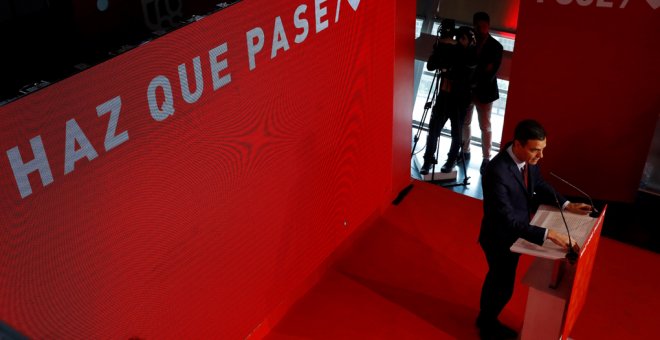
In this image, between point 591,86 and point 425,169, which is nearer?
point 591,86

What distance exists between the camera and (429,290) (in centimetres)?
444

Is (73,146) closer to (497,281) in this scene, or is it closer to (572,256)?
(572,256)

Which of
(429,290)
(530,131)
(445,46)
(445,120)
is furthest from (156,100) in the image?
(445,120)

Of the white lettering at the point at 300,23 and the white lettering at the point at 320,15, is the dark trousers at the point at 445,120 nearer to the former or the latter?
the white lettering at the point at 320,15

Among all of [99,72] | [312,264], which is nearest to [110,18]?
[99,72]

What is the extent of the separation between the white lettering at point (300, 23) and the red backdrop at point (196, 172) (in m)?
0.01

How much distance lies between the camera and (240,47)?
3158 mm

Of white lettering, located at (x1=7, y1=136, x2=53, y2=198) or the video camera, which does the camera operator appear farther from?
white lettering, located at (x1=7, y1=136, x2=53, y2=198)

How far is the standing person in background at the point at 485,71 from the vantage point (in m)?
5.36

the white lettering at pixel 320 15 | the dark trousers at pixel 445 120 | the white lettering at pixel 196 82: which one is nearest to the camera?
the white lettering at pixel 196 82

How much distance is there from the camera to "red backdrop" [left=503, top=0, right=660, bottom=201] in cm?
472

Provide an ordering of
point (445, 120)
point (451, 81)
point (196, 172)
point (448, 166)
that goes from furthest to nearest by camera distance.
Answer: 1. point (448, 166)
2. point (445, 120)
3. point (451, 81)
4. point (196, 172)

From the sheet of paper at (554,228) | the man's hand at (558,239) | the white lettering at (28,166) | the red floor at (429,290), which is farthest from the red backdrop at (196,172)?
the man's hand at (558,239)

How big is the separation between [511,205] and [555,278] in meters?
0.43
